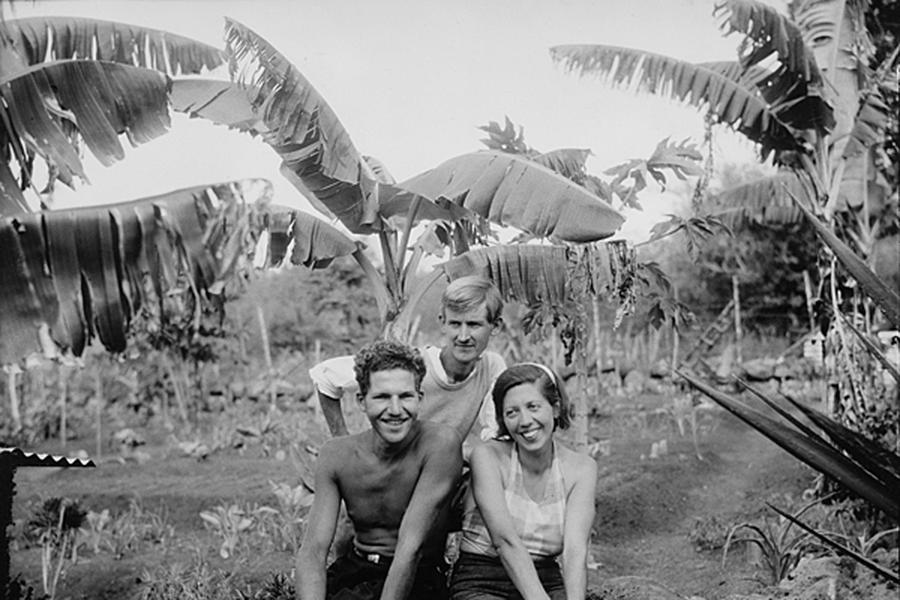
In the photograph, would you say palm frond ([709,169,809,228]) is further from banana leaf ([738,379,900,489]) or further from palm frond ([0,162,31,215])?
banana leaf ([738,379,900,489])

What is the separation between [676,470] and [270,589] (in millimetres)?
5860

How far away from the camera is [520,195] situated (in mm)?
4762

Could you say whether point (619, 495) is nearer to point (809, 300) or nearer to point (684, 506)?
point (684, 506)

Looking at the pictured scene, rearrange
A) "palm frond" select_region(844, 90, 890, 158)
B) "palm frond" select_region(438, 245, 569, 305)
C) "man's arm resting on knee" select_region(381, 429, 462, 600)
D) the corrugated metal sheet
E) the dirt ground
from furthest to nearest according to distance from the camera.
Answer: "palm frond" select_region(844, 90, 890, 158), the dirt ground, "palm frond" select_region(438, 245, 569, 305), the corrugated metal sheet, "man's arm resting on knee" select_region(381, 429, 462, 600)

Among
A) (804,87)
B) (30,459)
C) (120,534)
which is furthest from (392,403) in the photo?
(804,87)

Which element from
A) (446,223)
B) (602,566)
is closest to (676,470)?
(602,566)

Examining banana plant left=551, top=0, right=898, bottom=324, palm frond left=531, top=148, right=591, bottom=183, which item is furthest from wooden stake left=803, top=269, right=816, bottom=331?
palm frond left=531, top=148, right=591, bottom=183

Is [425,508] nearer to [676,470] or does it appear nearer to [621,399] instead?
[676,470]

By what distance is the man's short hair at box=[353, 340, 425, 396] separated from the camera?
9.47 ft

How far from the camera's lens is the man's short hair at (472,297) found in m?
3.27

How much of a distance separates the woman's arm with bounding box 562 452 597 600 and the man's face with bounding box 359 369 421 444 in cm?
Answer: 59

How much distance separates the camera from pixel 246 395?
16.2 m

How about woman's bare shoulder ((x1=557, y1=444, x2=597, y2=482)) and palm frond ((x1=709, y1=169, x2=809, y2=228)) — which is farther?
palm frond ((x1=709, y1=169, x2=809, y2=228))

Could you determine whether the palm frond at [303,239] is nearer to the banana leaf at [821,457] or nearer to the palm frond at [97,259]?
the palm frond at [97,259]
